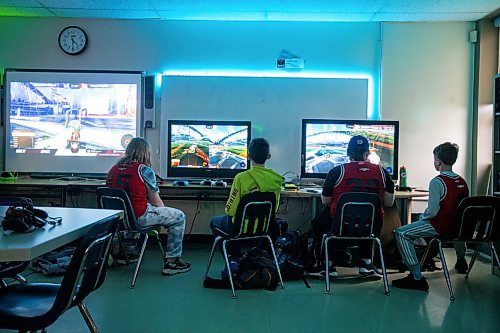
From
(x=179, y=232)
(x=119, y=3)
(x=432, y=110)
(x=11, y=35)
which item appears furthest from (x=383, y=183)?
(x=11, y=35)

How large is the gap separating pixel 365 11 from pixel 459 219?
2.51 m

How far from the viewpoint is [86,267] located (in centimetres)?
185

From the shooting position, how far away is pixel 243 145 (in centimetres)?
521

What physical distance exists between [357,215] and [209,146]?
6.76 ft

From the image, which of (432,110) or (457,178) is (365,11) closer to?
(432,110)

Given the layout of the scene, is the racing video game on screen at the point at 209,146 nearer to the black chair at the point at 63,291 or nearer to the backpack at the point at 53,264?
the backpack at the point at 53,264

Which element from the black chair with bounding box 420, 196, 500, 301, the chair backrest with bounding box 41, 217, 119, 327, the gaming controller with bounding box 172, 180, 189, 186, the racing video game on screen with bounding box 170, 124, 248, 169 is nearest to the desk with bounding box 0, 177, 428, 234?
the gaming controller with bounding box 172, 180, 189, 186

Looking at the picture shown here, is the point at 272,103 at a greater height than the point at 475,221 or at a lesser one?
greater

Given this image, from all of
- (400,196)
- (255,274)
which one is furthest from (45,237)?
(400,196)

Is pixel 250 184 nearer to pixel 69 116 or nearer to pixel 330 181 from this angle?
pixel 330 181

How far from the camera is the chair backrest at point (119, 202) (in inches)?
148

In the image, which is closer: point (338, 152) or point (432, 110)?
point (338, 152)

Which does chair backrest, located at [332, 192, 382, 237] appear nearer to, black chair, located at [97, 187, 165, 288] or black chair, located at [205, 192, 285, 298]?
black chair, located at [205, 192, 285, 298]

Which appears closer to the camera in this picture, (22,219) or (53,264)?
(22,219)
